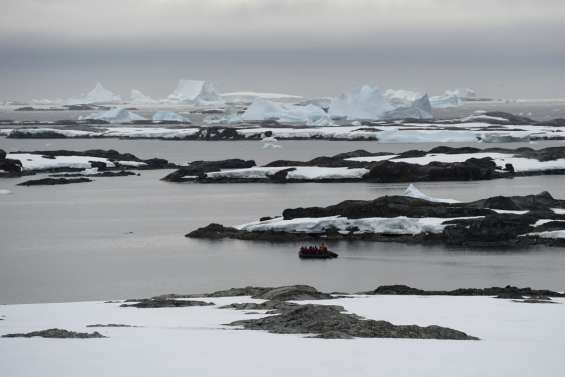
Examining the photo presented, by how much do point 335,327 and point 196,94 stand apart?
5866 inches

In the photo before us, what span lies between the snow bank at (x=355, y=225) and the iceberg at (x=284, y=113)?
221 ft

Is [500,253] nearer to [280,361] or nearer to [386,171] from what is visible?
[280,361]

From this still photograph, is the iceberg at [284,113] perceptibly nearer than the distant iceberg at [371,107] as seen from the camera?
No

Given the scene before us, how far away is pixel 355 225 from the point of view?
2839 cm

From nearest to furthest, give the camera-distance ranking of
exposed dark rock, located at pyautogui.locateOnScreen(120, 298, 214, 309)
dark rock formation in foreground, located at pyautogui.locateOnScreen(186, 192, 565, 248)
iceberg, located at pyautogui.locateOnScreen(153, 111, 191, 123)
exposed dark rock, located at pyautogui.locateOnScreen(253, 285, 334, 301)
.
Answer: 1. exposed dark rock, located at pyautogui.locateOnScreen(120, 298, 214, 309)
2. exposed dark rock, located at pyautogui.locateOnScreen(253, 285, 334, 301)
3. dark rock formation in foreground, located at pyautogui.locateOnScreen(186, 192, 565, 248)
4. iceberg, located at pyautogui.locateOnScreen(153, 111, 191, 123)

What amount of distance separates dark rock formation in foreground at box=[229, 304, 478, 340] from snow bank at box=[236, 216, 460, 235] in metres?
15.7

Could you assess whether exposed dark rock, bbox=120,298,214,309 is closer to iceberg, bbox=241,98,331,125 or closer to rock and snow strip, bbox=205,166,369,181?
rock and snow strip, bbox=205,166,369,181

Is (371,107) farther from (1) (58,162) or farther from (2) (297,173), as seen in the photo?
(2) (297,173)

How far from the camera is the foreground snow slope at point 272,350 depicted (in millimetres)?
8625

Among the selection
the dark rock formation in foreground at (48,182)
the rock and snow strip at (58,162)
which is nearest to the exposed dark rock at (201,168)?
the dark rock formation in foreground at (48,182)

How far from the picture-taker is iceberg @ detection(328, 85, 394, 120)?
3580 inches

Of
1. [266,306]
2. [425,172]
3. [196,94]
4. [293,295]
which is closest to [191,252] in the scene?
[293,295]

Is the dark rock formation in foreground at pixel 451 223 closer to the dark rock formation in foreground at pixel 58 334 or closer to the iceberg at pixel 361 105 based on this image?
the dark rock formation in foreground at pixel 58 334

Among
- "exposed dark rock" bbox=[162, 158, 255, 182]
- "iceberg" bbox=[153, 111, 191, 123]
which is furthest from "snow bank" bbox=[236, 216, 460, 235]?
"iceberg" bbox=[153, 111, 191, 123]
